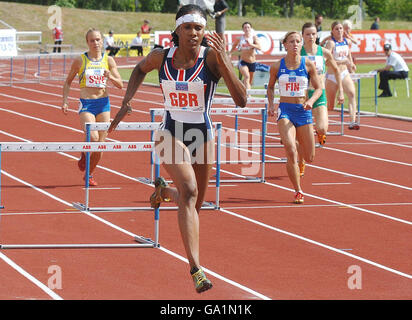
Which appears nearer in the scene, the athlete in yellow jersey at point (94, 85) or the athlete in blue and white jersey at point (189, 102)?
the athlete in blue and white jersey at point (189, 102)

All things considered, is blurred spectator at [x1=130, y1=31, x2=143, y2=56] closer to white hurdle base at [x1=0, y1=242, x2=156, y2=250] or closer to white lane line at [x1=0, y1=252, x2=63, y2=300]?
white hurdle base at [x1=0, y1=242, x2=156, y2=250]

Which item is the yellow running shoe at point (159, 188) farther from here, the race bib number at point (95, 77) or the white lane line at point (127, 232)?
the race bib number at point (95, 77)

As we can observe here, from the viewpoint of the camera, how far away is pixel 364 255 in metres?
9.01

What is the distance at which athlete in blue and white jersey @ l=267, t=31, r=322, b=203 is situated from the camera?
11797 millimetres

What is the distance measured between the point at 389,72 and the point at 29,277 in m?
19.2

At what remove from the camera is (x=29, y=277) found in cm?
794

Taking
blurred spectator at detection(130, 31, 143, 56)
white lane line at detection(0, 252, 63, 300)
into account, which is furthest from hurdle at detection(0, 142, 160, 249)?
blurred spectator at detection(130, 31, 143, 56)

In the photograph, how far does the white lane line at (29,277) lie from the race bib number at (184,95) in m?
1.68

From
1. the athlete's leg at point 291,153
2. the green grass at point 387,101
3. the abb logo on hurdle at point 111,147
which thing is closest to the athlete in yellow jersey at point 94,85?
the athlete's leg at point 291,153

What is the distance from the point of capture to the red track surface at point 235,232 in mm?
7750

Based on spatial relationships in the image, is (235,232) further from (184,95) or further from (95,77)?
(95,77)

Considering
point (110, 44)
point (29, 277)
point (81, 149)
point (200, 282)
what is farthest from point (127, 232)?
point (110, 44)

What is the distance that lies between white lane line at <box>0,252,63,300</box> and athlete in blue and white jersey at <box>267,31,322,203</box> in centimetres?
427

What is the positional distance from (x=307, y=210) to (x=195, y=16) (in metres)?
4.75
